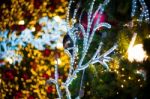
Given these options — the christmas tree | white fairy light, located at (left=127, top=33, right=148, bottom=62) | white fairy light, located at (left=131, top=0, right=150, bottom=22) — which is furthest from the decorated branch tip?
white fairy light, located at (left=127, top=33, right=148, bottom=62)

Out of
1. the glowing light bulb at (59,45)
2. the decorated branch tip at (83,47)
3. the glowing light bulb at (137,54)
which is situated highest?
the glowing light bulb at (59,45)

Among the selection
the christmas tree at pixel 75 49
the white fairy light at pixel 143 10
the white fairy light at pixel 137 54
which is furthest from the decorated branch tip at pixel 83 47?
the white fairy light at pixel 137 54

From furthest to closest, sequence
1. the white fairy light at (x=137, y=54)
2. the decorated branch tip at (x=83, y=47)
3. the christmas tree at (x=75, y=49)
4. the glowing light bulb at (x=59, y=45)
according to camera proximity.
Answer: the glowing light bulb at (x=59, y=45) → the decorated branch tip at (x=83, y=47) → the christmas tree at (x=75, y=49) → the white fairy light at (x=137, y=54)

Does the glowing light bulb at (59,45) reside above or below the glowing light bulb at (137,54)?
above

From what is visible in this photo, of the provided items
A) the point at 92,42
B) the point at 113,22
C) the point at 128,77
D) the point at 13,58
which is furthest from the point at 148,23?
the point at 13,58

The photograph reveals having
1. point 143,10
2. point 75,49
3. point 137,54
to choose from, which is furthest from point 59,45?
point 137,54

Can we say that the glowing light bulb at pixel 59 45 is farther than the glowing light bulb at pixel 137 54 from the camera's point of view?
Yes

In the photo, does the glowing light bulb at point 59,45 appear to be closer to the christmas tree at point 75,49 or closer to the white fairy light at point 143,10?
the christmas tree at point 75,49

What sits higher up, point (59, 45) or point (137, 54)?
point (59, 45)

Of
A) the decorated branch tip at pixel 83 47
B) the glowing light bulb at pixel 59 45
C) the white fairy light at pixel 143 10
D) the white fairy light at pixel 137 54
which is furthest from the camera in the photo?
the glowing light bulb at pixel 59 45

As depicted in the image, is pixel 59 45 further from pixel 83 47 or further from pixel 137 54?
pixel 137 54

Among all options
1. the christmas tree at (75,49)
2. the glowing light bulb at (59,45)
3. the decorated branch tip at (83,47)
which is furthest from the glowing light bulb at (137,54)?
the glowing light bulb at (59,45)

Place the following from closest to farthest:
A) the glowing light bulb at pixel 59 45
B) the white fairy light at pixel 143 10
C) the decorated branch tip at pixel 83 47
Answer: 1. the white fairy light at pixel 143 10
2. the decorated branch tip at pixel 83 47
3. the glowing light bulb at pixel 59 45
